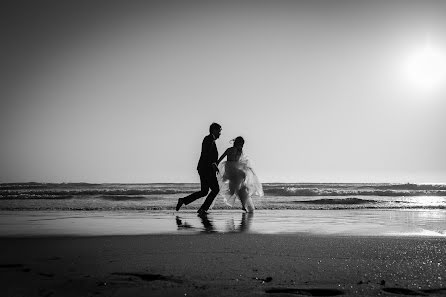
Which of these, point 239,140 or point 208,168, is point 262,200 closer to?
point 239,140

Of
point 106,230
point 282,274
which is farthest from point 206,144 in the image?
point 282,274

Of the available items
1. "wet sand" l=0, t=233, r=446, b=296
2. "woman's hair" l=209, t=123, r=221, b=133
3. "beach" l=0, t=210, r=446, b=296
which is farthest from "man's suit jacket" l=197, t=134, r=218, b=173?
"wet sand" l=0, t=233, r=446, b=296

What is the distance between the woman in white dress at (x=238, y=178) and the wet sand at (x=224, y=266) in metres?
6.55

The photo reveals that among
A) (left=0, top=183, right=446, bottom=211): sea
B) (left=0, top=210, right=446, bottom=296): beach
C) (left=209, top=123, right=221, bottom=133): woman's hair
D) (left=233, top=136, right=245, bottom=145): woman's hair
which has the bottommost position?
(left=0, top=183, right=446, bottom=211): sea

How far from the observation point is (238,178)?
12.6 metres

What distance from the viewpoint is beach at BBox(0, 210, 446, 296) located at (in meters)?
3.12

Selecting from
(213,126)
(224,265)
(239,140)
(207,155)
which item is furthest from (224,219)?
(224,265)

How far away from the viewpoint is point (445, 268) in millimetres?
3775

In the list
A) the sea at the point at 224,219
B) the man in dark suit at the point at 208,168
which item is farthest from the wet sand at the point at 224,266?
the man in dark suit at the point at 208,168

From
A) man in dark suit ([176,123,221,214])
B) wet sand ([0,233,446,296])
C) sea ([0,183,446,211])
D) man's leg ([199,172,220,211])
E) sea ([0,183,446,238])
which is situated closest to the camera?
wet sand ([0,233,446,296])

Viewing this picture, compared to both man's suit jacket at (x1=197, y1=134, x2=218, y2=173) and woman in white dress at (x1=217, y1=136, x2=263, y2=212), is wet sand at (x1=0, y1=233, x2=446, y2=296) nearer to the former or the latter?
man's suit jacket at (x1=197, y1=134, x2=218, y2=173)

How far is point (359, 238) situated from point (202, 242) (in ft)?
7.19

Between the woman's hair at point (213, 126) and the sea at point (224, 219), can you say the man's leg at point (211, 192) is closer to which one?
the sea at point (224, 219)

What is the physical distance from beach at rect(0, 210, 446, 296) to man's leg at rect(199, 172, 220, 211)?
16.4 ft
